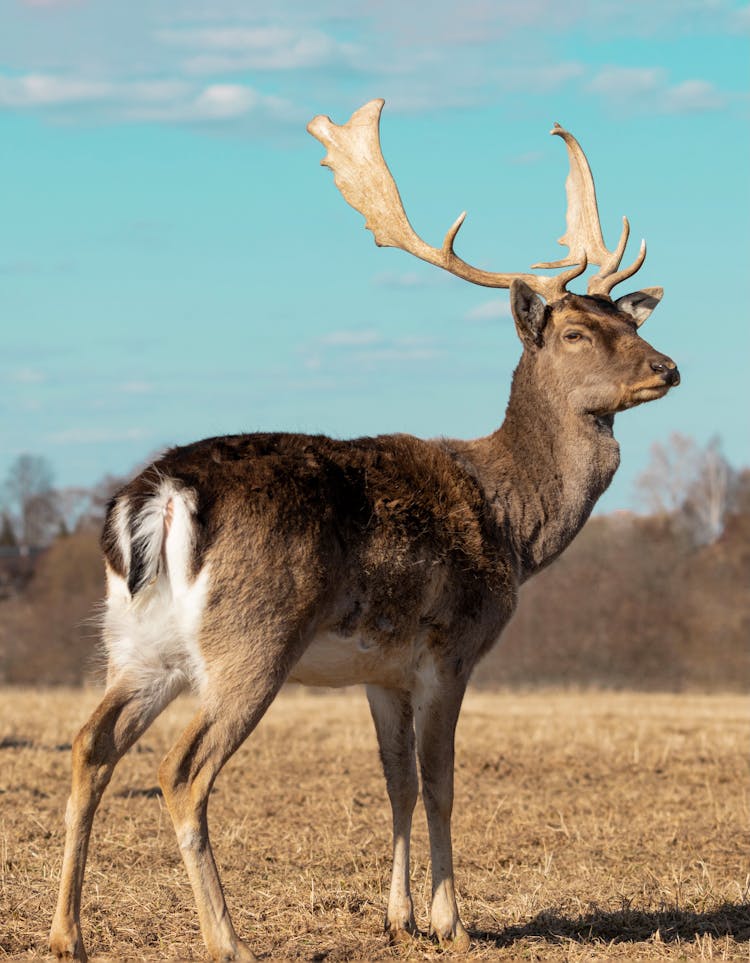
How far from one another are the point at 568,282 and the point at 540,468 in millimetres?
1119

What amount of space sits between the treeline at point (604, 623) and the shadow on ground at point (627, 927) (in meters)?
32.1

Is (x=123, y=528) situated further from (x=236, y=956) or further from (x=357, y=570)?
(x=236, y=956)

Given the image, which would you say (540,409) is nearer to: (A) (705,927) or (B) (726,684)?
(A) (705,927)

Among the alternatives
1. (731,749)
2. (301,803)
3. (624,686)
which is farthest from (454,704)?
(624,686)

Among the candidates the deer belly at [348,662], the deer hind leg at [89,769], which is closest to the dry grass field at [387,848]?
the deer hind leg at [89,769]

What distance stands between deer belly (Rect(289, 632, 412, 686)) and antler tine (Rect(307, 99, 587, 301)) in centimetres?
274

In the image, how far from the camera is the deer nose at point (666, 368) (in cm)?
716

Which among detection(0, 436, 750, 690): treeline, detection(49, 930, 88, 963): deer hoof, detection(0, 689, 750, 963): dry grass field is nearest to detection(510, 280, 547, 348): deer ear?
detection(0, 689, 750, 963): dry grass field

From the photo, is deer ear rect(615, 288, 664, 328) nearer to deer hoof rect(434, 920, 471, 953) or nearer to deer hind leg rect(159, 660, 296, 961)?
deer hind leg rect(159, 660, 296, 961)

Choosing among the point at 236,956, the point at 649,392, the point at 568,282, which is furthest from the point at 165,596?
the point at 568,282

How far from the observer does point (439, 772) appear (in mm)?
6480

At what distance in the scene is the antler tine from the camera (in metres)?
8.29

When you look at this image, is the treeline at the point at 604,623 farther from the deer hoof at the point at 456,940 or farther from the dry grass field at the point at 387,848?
the deer hoof at the point at 456,940

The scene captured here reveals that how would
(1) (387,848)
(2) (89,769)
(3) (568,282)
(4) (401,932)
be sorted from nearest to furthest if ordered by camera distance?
(2) (89,769) → (4) (401,932) → (3) (568,282) → (1) (387,848)
